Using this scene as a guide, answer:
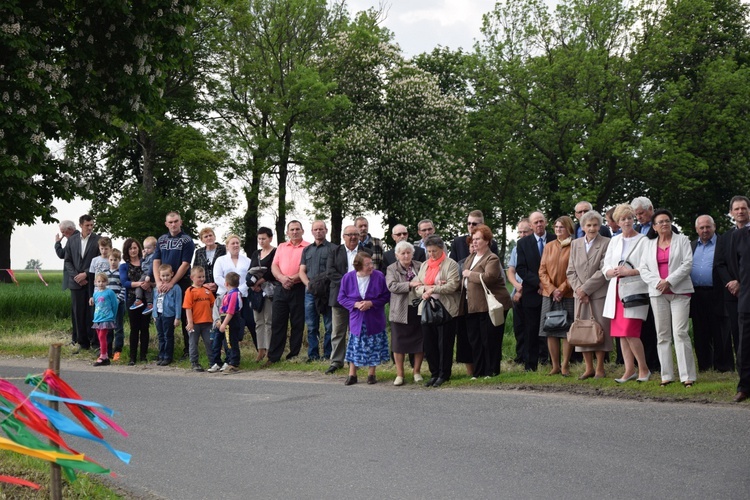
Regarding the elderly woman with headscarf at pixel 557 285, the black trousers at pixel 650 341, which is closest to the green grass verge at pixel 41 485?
the elderly woman with headscarf at pixel 557 285

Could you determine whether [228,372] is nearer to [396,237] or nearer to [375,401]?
[396,237]

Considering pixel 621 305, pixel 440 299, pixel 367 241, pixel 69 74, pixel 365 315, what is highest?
pixel 69 74

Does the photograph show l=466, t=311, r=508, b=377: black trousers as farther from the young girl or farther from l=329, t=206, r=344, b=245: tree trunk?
l=329, t=206, r=344, b=245: tree trunk

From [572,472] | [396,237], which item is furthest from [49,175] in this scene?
[572,472]

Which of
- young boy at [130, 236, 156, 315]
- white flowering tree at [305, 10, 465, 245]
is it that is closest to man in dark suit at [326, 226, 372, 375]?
young boy at [130, 236, 156, 315]

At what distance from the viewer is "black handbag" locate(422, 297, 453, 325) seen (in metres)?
12.6

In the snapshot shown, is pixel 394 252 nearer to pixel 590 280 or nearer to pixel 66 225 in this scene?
pixel 590 280

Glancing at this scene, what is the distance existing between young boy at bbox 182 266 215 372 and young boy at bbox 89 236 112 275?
2.48m

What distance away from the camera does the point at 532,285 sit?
13.5m

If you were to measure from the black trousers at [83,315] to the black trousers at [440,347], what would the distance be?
25.9 ft

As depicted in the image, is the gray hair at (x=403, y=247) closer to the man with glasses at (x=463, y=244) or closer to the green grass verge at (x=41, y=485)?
the man with glasses at (x=463, y=244)

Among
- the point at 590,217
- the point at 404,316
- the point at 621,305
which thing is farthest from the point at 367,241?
the point at 621,305

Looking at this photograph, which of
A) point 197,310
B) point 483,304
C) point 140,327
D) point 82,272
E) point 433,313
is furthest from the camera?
point 82,272

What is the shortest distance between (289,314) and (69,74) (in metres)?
5.87
